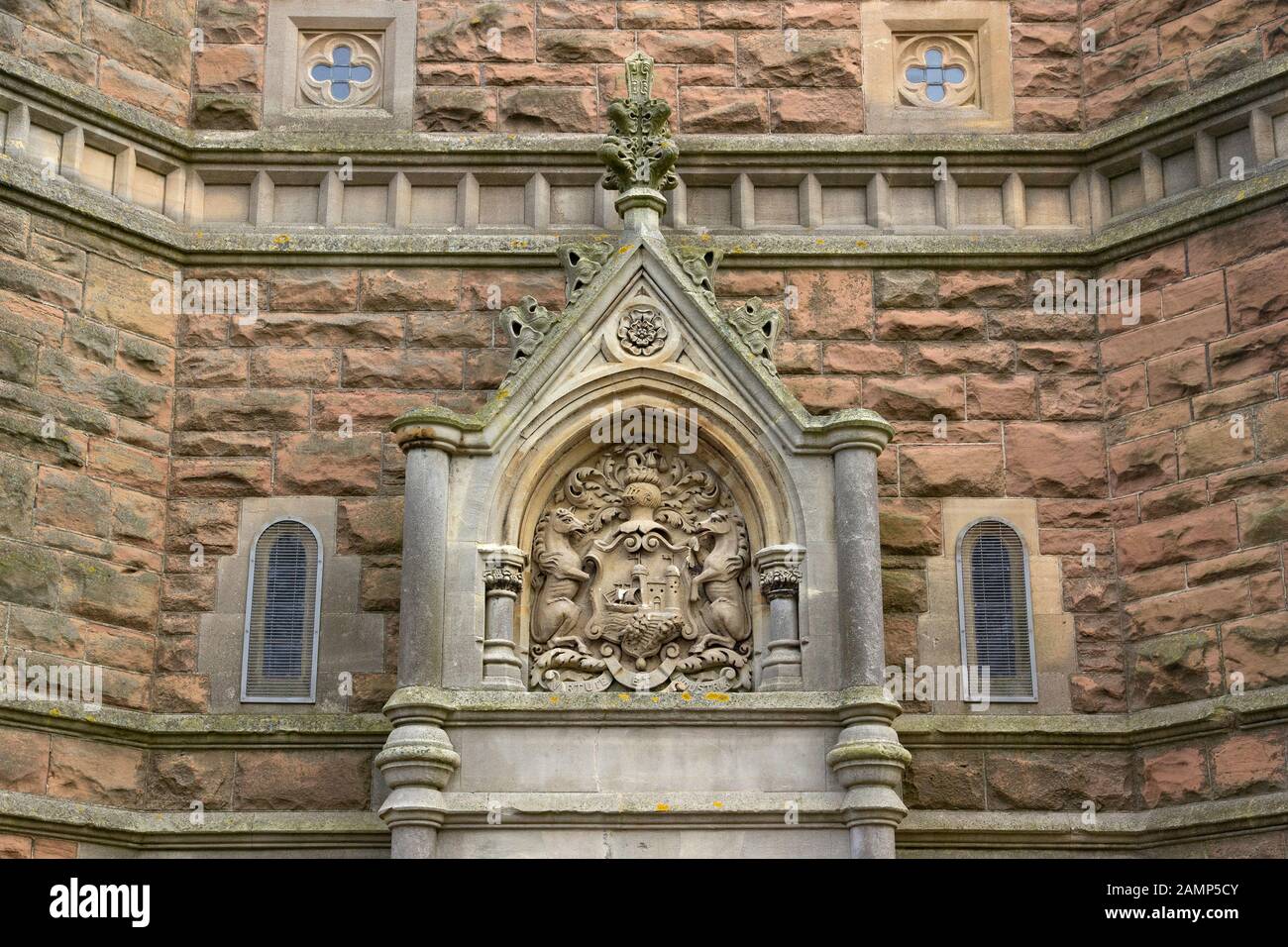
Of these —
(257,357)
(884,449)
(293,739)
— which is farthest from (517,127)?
(293,739)

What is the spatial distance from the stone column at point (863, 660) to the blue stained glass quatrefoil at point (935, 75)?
3.18m

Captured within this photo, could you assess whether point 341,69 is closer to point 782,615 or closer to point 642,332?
point 642,332

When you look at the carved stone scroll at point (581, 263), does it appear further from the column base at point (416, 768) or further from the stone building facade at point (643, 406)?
the column base at point (416, 768)

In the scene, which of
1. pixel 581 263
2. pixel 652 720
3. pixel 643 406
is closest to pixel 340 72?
pixel 581 263

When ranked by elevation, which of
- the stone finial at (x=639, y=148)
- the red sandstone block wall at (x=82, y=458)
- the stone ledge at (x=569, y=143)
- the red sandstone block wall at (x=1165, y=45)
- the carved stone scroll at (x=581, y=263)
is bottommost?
the red sandstone block wall at (x=82, y=458)

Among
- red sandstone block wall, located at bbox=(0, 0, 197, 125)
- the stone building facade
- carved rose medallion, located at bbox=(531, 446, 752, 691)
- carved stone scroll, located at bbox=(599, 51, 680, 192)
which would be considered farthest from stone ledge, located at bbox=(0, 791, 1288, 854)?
red sandstone block wall, located at bbox=(0, 0, 197, 125)

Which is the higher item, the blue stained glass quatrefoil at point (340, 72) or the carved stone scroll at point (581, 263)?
the blue stained glass quatrefoil at point (340, 72)

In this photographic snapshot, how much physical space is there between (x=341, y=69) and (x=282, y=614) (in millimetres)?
3938

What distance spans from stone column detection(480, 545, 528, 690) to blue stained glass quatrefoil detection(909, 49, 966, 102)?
15.3 feet

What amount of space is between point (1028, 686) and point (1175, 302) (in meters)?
2.64

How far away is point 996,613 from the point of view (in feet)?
40.8

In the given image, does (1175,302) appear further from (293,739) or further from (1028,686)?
(293,739)

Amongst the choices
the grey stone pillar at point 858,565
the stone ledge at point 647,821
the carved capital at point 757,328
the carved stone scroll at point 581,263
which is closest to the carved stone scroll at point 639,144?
the carved stone scroll at point 581,263

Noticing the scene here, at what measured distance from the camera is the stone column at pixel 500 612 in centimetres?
1134
